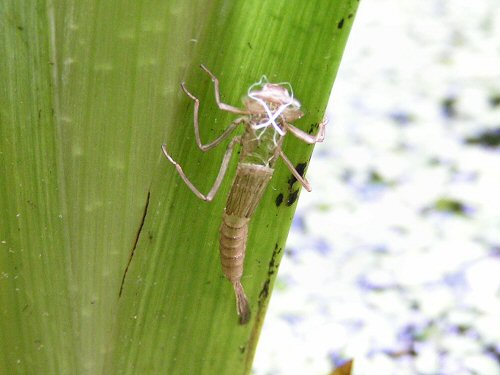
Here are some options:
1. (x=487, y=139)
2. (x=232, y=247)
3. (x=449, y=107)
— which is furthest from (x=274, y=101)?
(x=449, y=107)

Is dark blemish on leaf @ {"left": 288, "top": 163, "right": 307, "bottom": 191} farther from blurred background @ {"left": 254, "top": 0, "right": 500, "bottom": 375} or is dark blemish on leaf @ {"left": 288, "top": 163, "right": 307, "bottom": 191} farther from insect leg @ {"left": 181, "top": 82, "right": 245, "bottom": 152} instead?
blurred background @ {"left": 254, "top": 0, "right": 500, "bottom": 375}

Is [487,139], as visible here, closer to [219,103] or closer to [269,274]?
[269,274]

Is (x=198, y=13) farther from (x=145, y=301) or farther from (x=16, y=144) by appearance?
(x=145, y=301)

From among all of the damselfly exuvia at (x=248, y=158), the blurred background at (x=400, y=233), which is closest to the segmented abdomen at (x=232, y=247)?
the damselfly exuvia at (x=248, y=158)

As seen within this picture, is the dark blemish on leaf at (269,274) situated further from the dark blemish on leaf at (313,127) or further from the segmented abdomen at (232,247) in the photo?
the dark blemish on leaf at (313,127)

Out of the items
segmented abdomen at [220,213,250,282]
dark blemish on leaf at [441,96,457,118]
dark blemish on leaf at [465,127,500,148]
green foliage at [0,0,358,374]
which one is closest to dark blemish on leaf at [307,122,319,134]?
green foliage at [0,0,358,374]
